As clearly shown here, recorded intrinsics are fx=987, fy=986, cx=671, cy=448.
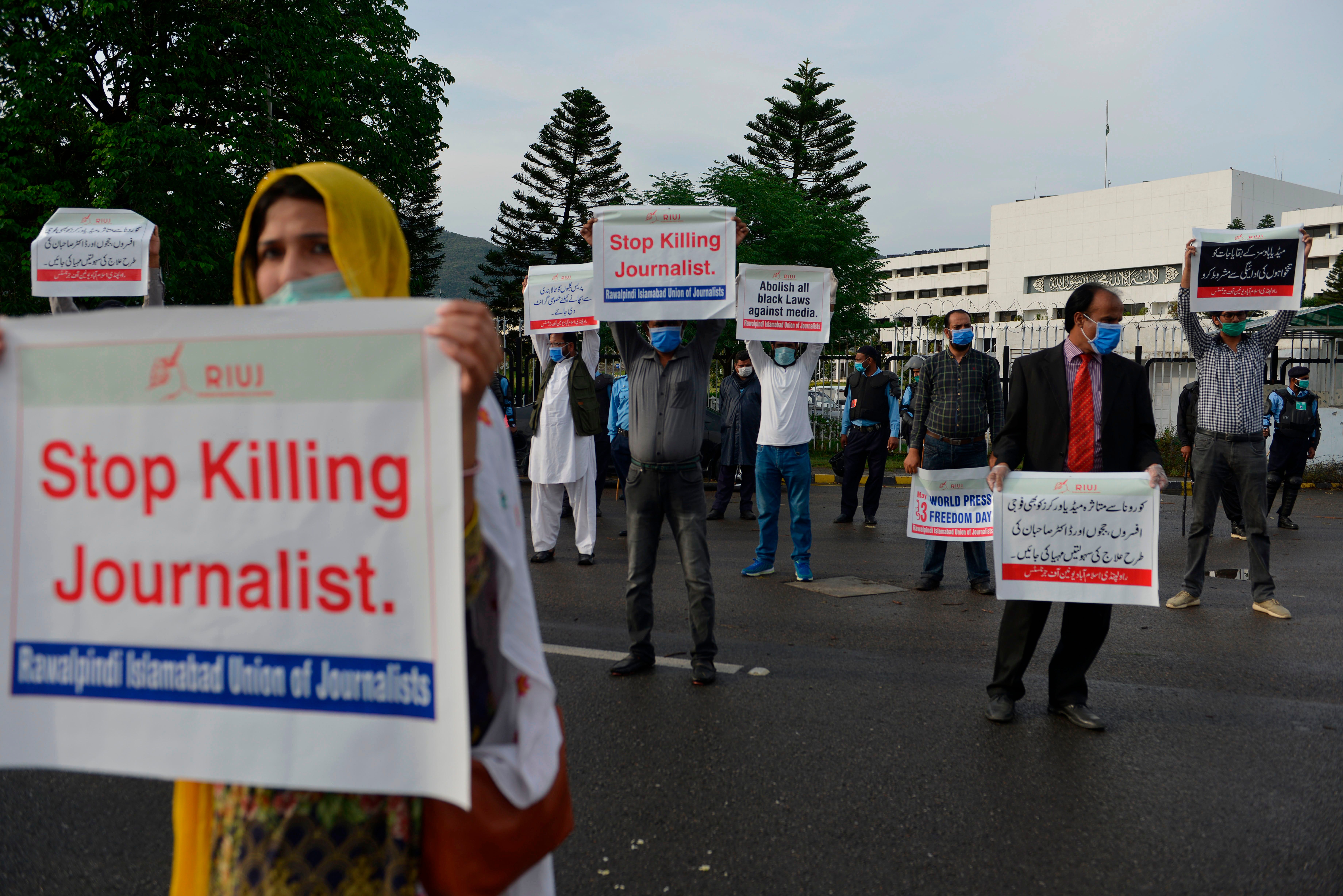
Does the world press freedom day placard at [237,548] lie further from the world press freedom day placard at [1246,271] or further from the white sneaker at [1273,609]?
the white sneaker at [1273,609]

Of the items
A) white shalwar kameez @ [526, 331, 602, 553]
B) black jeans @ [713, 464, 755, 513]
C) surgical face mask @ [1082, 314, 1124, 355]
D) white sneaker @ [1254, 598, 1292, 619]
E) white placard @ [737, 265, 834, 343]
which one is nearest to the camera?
surgical face mask @ [1082, 314, 1124, 355]

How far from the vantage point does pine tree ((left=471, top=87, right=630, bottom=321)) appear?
43469mm

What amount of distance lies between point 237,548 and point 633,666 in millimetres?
3879

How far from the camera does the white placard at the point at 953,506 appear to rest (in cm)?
769

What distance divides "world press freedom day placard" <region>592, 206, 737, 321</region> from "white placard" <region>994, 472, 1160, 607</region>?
2036mm

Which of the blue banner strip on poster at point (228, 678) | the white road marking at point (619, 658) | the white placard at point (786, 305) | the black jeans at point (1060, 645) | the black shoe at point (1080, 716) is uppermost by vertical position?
the white placard at point (786, 305)

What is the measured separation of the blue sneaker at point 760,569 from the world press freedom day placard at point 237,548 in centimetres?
681

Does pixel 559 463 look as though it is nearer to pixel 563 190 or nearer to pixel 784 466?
pixel 784 466

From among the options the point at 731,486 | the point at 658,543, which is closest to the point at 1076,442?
the point at 658,543

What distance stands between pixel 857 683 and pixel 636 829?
2.06m

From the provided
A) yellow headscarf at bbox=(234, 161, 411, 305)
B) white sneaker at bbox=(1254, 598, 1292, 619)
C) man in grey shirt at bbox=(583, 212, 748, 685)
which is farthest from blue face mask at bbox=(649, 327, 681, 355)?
white sneaker at bbox=(1254, 598, 1292, 619)

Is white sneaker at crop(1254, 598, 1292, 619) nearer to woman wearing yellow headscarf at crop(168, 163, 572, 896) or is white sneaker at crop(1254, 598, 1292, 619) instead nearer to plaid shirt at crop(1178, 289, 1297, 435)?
plaid shirt at crop(1178, 289, 1297, 435)

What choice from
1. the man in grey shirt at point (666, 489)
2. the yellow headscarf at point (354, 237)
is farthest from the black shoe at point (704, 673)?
the yellow headscarf at point (354, 237)

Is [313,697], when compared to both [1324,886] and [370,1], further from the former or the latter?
[370,1]
